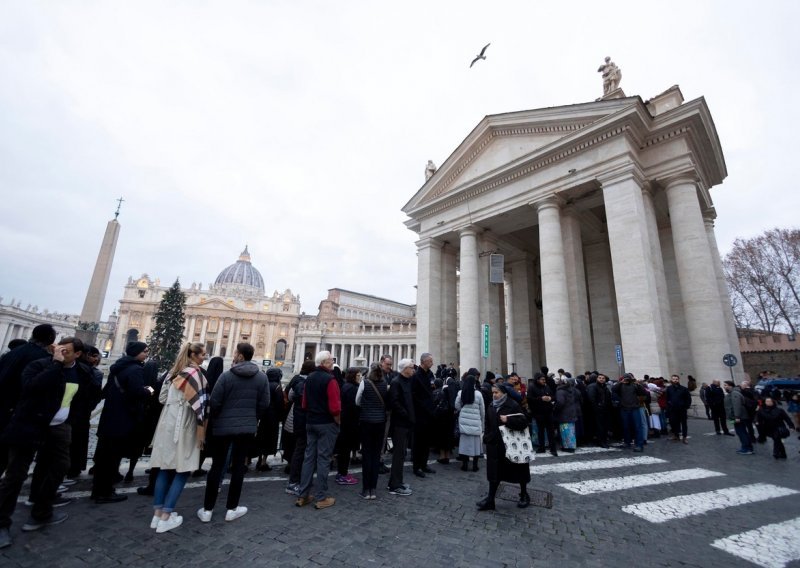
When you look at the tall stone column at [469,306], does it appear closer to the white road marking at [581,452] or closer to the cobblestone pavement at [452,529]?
the white road marking at [581,452]

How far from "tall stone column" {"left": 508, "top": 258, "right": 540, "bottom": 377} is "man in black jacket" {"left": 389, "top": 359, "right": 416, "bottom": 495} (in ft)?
56.7

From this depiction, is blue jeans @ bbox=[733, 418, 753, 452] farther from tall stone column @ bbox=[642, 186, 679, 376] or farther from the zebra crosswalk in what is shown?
tall stone column @ bbox=[642, 186, 679, 376]

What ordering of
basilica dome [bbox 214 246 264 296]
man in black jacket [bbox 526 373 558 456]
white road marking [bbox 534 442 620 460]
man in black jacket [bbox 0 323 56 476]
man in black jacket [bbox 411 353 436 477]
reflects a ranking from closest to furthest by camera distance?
man in black jacket [bbox 0 323 56 476] → man in black jacket [bbox 411 353 436 477] → white road marking [bbox 534 442 620 460] → man in black jacket [bbox 526 373 558 456] → basilica dome [bbox 214 246 264 296]

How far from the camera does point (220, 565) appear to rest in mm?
2859

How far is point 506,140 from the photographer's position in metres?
18.2

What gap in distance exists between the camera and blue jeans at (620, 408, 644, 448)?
7680mm

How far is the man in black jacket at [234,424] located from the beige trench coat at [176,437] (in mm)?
212

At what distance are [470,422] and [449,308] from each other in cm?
1466

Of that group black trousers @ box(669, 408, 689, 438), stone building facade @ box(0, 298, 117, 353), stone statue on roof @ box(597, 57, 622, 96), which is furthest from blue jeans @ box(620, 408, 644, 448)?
stone building facade @ box(0, 298, 117, 353)

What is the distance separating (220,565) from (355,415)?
299 cm

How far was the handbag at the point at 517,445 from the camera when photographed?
4.14m

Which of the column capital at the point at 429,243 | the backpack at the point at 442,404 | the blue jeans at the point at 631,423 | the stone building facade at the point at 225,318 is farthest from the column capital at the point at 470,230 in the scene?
the stone building facade at the point at 225,318

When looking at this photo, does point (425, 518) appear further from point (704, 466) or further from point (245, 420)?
point (704, 466)

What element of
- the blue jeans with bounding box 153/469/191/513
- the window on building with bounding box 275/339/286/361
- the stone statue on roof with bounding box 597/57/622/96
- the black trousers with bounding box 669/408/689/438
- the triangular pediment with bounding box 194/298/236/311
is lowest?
the blue jeans with bounding box 153/469/191/513
